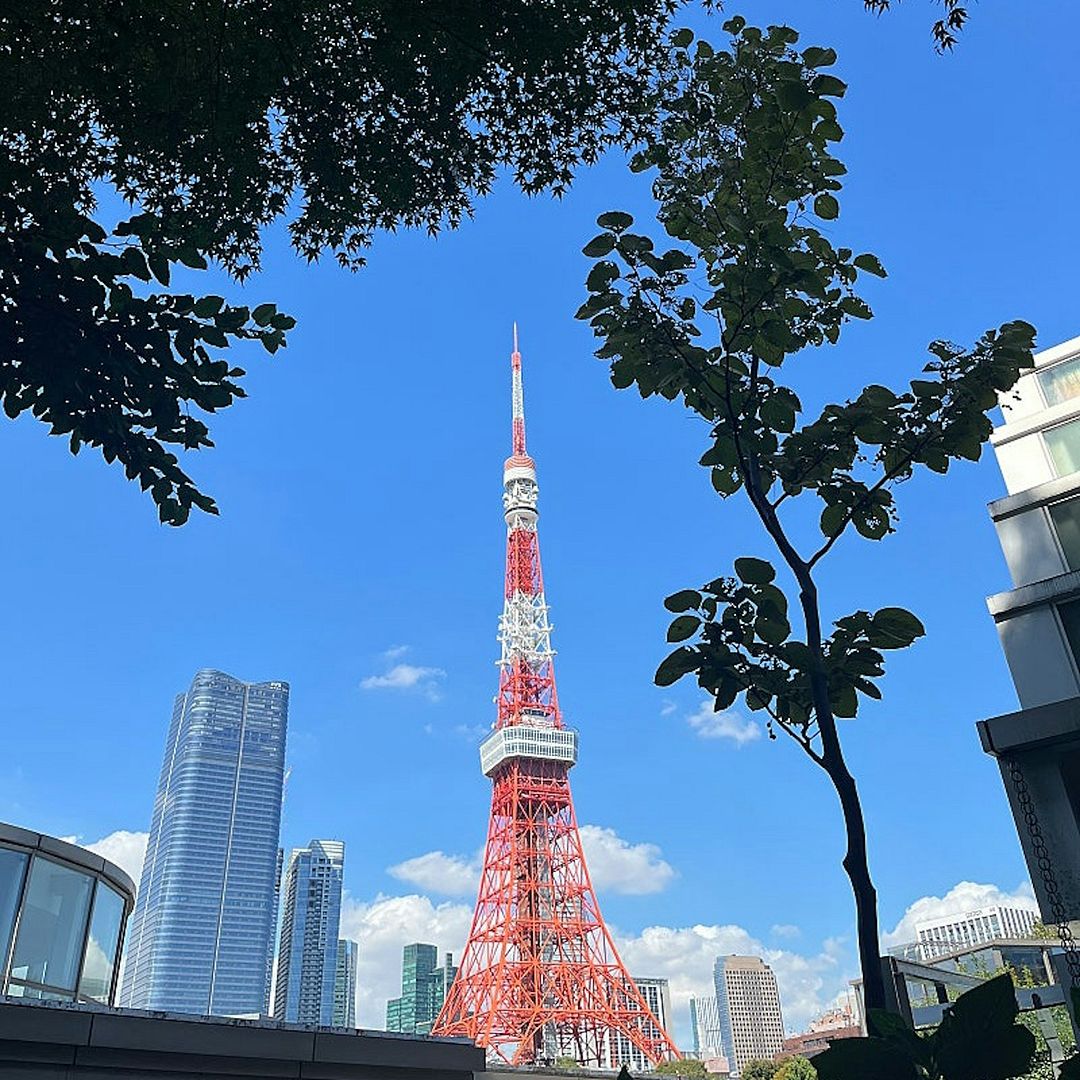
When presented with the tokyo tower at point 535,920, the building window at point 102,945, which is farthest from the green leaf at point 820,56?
the tokyo tower at point 535,920

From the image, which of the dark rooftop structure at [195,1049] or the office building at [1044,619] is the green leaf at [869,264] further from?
the dark rooftop structure at [195,1049]

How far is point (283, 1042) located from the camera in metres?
7.57

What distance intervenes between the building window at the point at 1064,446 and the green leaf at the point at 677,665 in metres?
15.1

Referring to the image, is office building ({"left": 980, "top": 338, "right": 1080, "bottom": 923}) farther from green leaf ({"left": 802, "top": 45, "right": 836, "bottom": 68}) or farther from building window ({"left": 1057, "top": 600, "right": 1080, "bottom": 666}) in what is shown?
green leaf ({"left": 802, "top": 45, "right": 836, "bottom": 68})

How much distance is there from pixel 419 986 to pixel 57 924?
16612 centimetres

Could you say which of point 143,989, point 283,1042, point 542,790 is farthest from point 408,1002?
point 283,1042

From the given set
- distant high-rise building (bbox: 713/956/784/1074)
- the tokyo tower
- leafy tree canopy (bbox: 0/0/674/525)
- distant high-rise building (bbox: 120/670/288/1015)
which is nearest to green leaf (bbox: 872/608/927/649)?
leafy tree canopy (bbox: 0/0/674/525)

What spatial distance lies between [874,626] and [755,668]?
32 centimetres

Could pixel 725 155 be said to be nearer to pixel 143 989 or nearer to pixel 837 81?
pixel 837 81

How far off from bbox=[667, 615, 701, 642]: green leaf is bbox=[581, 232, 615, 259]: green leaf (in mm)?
1255

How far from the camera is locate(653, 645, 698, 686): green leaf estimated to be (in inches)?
93.0

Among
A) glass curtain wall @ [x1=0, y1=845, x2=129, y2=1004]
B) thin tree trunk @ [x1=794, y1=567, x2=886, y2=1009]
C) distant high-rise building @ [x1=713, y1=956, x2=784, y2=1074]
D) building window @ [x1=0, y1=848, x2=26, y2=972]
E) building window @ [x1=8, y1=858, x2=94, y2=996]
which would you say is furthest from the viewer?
distant high-rise building @ [x1=713, y1=956, x2=784, y2=1074]

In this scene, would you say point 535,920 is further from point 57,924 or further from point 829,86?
point 829,86

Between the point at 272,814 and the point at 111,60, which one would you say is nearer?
the point at 111,60
